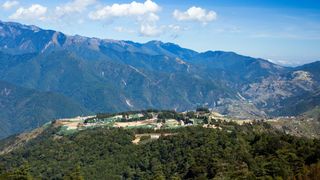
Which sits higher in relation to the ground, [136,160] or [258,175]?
[258,175]

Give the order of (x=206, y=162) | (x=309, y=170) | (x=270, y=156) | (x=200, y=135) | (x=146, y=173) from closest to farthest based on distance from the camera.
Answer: (x=309, y=170) < (x=270, y=156) < (x=206, y=162) < (x=146, y=173) < (x=200, y=135)

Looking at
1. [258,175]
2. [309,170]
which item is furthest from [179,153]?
[309,170]

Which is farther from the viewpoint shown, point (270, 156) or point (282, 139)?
point (282, 139)

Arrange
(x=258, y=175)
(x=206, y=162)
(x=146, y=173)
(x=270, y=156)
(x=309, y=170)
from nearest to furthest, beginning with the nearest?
1. (x=309, y=170)
2. (x=258, y=175)
3. (x=270, y=156)
4. (x=206, y=162)
5. (x=146, y=173)

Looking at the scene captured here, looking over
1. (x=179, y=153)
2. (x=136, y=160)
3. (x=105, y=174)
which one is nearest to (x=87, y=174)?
(x=105, y=174)

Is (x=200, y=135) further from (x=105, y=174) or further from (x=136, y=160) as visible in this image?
(x=105, y=174)

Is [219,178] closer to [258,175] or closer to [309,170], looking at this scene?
[258,175]

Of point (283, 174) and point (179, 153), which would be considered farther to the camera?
point (179, 153)

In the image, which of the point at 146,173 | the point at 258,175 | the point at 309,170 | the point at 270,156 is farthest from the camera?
the point at 146,173

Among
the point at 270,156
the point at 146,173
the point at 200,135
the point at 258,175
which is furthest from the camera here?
the point at 200,135
